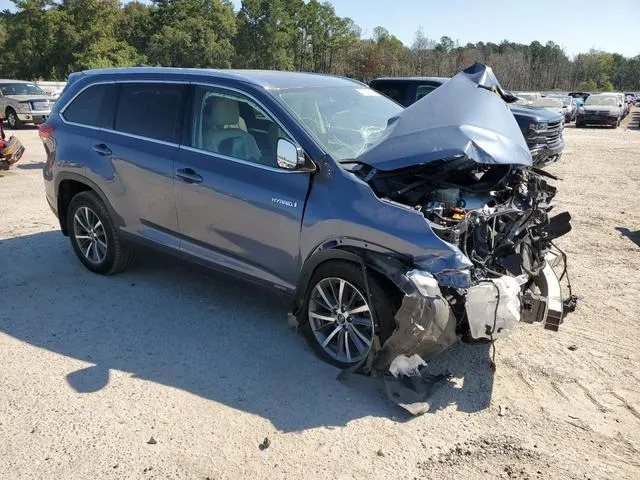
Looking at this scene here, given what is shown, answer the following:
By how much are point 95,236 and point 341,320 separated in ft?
10.2

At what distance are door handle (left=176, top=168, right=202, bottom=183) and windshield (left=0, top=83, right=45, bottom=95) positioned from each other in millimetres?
19942

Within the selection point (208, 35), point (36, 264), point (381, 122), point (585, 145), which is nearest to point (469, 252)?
point (381, 122)

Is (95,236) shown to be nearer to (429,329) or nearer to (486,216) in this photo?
(429,329)

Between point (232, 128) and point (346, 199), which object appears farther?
point (232, 128)

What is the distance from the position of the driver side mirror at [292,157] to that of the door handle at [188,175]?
88 cm

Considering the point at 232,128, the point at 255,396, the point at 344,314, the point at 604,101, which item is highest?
the point at 604,101

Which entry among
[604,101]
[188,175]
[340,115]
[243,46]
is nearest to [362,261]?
[340,115]

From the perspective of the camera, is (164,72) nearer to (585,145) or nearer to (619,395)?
(619,395)

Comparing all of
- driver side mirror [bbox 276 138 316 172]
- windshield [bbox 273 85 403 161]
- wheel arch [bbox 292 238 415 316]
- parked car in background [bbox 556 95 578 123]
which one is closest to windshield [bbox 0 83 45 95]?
windshield [bbox 273 85 403 161]

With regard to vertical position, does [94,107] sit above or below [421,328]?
above

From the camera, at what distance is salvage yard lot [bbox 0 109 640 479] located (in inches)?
120

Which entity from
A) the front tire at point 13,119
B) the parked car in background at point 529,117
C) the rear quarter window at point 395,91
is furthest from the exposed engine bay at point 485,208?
the front tire at point 13,119

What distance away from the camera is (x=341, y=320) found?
388cm

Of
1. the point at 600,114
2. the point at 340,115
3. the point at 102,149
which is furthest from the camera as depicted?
the point at 600,114
